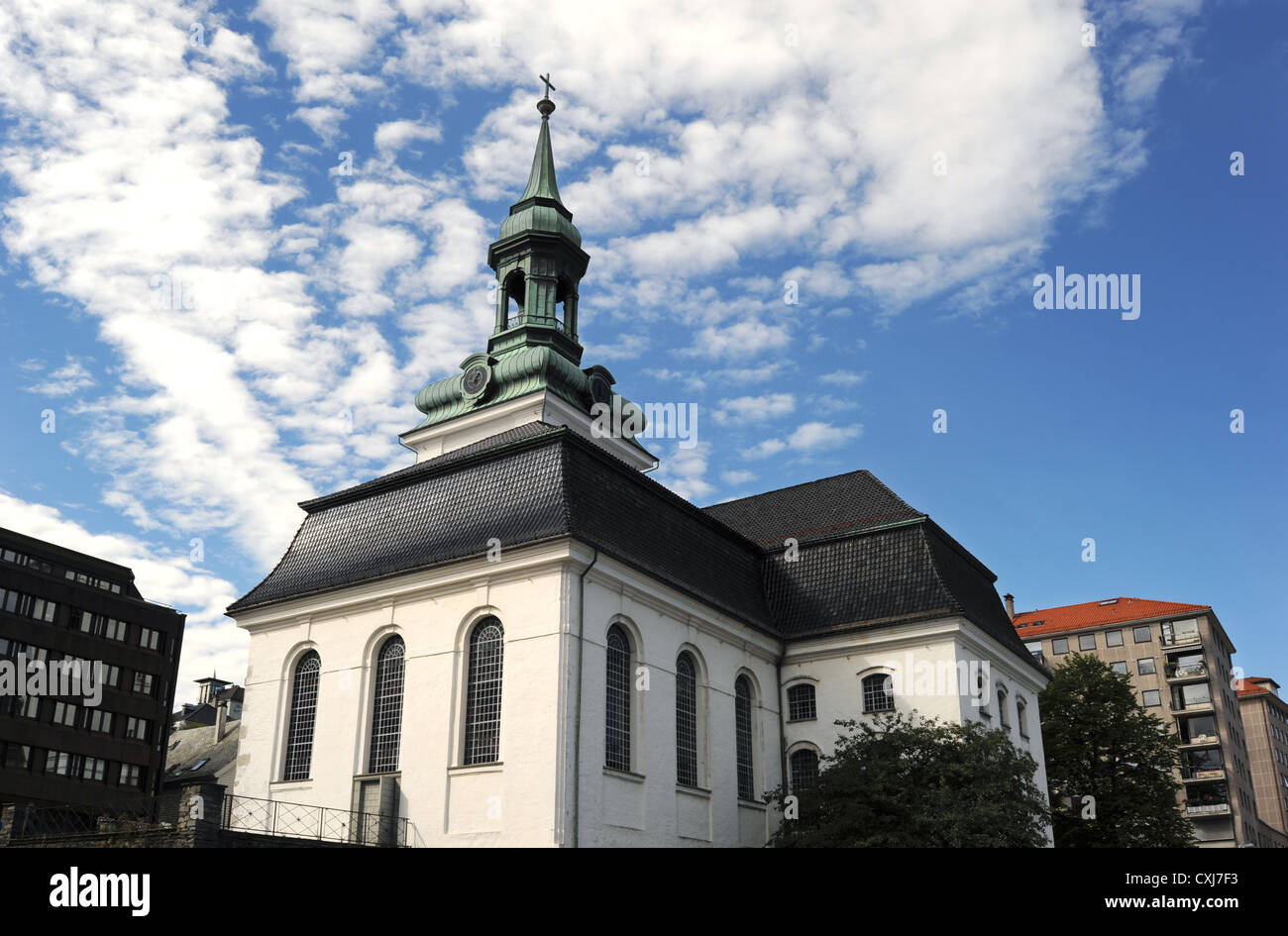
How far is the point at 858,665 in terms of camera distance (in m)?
29.7

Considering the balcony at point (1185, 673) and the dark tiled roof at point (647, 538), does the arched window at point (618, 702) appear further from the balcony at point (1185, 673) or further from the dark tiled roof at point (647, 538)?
the balcony at point (1185, 673)

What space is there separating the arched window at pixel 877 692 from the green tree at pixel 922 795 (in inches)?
92.8

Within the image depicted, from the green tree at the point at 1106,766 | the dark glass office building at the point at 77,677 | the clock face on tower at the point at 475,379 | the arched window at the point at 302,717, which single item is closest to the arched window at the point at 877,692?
the green tree at the point at 1106,766

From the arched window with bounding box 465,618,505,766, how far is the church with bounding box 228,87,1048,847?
0.14 feet

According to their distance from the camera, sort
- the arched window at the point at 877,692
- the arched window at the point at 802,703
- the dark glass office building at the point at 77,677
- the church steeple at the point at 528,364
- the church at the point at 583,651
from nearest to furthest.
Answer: the church at the point at 583,651 → the arched window at the point at 877,692 → the arched window at the point at 802,703 → the church steeple at the point at 528,364 → the dark glass office building at the point at 77,677

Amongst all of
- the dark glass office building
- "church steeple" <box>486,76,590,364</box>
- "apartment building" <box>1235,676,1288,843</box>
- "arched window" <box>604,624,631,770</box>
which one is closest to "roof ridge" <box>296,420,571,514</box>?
"arched window" <box>604,624,631,770</box>

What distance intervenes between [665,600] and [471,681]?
189 inches

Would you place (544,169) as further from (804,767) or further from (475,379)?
(804,767)

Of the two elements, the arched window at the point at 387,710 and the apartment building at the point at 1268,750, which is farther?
the apartment building at the point at 1268,750

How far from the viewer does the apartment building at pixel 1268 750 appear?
290ft

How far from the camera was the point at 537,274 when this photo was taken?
39.3m

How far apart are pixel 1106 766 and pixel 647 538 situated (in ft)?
84.1

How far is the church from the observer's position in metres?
23.1

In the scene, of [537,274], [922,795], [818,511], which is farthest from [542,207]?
[922,795]
